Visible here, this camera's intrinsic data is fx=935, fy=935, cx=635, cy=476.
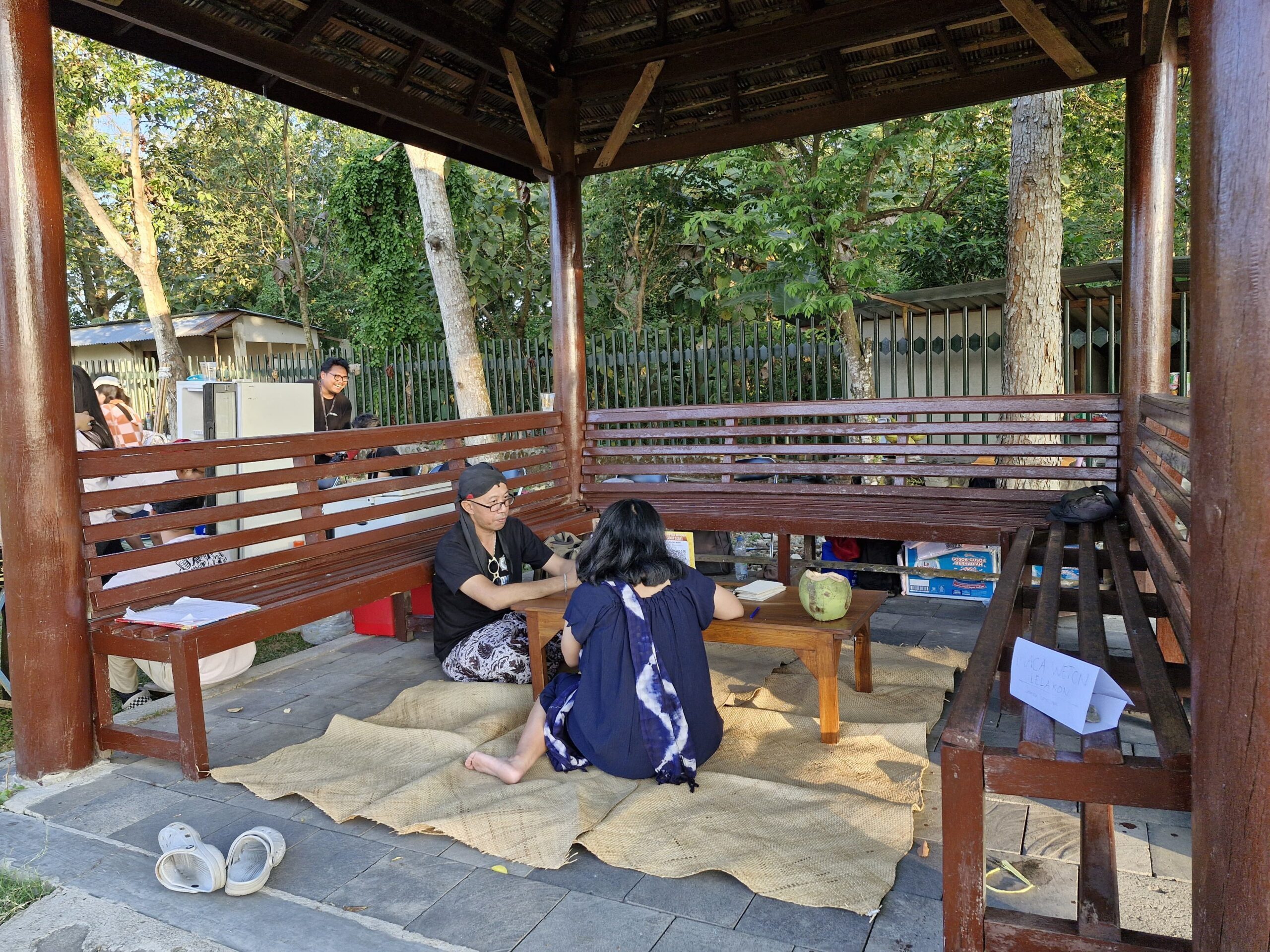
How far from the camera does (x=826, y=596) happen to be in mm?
3713

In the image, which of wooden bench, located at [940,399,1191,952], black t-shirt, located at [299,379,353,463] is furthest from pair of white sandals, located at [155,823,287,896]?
black t-shirt, located at [299,379,353,463]

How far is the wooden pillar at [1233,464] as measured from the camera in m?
1.58

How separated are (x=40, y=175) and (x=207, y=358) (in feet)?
69.8

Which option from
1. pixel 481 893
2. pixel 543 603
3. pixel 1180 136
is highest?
pixel 1180 136

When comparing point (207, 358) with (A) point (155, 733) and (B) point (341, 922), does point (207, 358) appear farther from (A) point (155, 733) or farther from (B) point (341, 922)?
(B) point (341, 922)

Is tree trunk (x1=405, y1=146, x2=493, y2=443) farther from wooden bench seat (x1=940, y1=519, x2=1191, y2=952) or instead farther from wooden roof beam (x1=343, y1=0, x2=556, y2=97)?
wooden bench seat (x1=940, y1=519, x2=1191, y2=952)

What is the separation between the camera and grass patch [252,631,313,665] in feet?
18.6

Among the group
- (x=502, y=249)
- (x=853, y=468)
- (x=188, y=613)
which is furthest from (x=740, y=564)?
(x=502, y=249)

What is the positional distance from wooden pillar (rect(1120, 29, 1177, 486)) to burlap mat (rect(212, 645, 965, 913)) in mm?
2306

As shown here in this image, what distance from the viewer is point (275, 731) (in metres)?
4.14

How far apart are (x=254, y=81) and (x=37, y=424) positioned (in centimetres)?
299

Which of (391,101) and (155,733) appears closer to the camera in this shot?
(155,733)

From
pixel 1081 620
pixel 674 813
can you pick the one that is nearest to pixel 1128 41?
pixel 1081 620

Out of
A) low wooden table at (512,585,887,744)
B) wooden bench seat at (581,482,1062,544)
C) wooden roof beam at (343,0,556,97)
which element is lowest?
low wooden table at (512,585,887,744)
